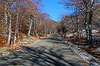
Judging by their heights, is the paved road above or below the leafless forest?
below

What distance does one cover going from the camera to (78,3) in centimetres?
1505

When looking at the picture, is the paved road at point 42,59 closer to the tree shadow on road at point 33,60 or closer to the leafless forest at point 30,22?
the tree shadow on road at point 33,60

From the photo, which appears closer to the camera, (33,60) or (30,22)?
(33,60)

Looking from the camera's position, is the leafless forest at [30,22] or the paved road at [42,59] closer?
the paved road at [42,59]

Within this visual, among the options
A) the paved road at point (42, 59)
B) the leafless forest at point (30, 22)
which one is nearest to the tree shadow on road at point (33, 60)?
the paved road at point (42, 59)

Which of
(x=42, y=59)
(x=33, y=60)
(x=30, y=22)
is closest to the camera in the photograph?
(x=33, y=60)

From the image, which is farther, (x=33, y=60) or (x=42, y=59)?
(x=42, y=59)

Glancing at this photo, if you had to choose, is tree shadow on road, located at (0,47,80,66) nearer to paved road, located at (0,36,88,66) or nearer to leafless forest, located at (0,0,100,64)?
paved road, located at (0,36,88,66)

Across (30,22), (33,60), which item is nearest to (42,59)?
(33,60)

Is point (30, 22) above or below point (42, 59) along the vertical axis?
above

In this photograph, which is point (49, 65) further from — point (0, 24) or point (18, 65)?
point (0, 24)

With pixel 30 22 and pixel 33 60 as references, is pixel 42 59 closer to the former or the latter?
pixel 33 60

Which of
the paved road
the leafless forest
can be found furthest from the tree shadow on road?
the leafless forest

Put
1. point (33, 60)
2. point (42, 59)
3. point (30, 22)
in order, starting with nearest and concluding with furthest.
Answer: point (33, 60) < point (42, 59) < point (30, 22)
